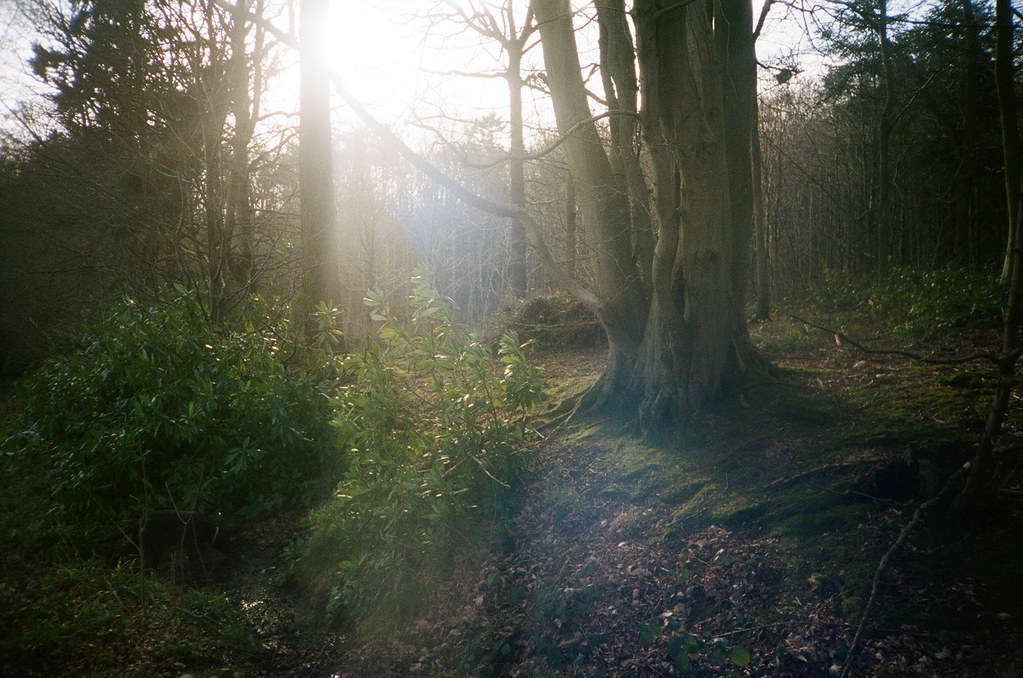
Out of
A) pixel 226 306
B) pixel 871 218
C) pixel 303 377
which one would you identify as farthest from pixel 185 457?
pixel 871 218

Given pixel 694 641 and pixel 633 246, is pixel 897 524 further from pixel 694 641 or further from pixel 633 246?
pixel 633 246

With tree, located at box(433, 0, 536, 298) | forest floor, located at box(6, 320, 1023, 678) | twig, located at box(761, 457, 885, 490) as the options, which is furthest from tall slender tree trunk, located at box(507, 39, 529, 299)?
twig, located at box(761, 457, 885, 490)

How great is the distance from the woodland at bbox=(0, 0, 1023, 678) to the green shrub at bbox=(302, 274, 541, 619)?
0.03 meters

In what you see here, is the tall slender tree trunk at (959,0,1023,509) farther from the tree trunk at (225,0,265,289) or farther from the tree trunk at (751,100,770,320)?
Answer: the tree trunk at (225,0,265,289)

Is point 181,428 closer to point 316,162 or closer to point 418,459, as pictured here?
point 418,459

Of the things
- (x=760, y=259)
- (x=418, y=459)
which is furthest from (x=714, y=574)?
(x=760, y=259)

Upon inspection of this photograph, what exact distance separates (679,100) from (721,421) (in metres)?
2.48

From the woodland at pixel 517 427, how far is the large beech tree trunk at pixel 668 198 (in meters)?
0.03

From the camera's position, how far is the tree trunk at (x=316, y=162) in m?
8.65

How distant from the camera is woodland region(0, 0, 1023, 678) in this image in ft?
10.5

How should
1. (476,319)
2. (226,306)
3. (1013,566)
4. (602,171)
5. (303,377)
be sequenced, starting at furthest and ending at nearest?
(476,319)
(226,306)
(303,377)
(602,171)
(1013,566)

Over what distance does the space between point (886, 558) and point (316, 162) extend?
27.5ft

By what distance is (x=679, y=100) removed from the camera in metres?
4.66

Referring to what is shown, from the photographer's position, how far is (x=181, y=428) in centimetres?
579
